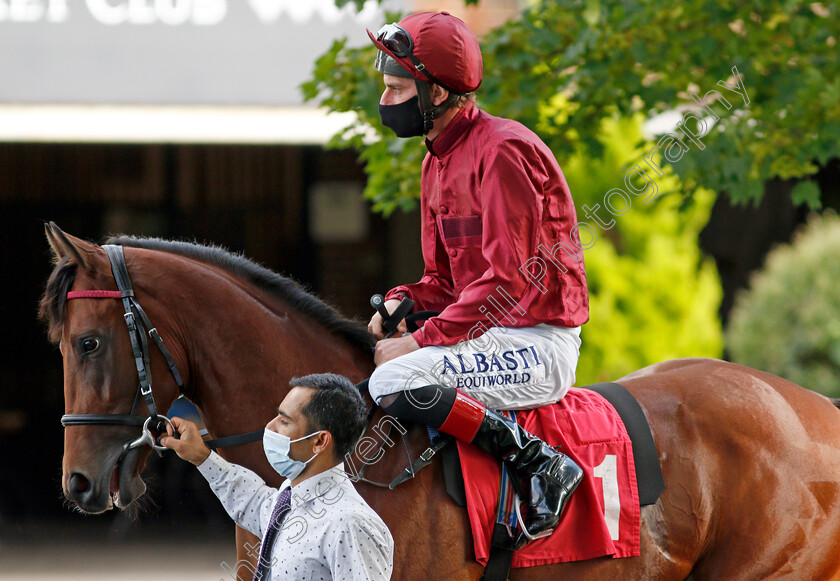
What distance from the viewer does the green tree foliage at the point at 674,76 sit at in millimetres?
4547

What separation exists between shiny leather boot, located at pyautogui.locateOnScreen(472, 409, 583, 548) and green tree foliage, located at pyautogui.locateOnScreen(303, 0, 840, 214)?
2.42 m

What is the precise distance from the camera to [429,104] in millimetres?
2785

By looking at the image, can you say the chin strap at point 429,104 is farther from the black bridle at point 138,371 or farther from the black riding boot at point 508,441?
the black bridle at point 138,371

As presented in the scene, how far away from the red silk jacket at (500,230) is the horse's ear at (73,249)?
1036 mm

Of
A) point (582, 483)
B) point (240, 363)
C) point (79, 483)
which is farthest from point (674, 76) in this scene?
point (79, 483)

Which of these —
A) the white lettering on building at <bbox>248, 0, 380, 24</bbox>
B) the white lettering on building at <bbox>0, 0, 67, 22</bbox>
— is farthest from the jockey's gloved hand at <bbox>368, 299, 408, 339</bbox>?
the white lettering on building at <bbox>0, 0, 67, 22</bbox>

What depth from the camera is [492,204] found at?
2.62 meters

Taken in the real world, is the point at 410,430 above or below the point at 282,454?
below

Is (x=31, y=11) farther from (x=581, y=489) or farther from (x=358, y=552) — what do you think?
(x=358, y=552)

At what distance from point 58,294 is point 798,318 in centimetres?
753

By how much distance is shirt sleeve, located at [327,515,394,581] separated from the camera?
200cm

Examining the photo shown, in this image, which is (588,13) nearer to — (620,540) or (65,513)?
(620,540)

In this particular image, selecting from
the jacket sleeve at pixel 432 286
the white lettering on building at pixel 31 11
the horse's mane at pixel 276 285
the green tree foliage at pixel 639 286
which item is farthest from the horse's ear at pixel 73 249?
the green tree foliage at pixel 639 286

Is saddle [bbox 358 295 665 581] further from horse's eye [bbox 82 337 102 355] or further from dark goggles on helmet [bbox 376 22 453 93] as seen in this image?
horse's eye [bbox 82 337 102 355]
